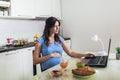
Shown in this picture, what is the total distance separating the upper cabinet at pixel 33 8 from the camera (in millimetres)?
3295

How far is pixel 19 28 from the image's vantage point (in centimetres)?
394

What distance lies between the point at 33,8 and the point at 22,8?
14.7 inches

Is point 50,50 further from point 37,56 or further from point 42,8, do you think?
point 42,8

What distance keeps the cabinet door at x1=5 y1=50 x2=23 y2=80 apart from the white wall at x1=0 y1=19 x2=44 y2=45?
0.54m

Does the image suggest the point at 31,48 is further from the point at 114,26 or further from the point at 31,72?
the point at 114,26

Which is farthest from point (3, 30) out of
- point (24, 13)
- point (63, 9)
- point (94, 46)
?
point (94, 46)

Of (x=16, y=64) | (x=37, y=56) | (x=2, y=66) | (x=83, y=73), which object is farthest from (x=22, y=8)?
(x=83, y=73)

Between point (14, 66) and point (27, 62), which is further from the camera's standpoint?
point (27, 62)

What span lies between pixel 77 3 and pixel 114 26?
3.40 ft

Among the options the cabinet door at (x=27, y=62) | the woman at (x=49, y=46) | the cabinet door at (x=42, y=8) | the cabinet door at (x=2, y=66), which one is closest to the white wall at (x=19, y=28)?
the cabinet door at (x=42, y=8)

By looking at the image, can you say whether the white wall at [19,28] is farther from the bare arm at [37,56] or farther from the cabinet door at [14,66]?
the bare arm at [37,56]

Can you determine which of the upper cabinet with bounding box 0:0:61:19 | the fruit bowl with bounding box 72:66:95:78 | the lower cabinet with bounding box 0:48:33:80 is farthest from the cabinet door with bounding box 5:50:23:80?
the fruit bowl with bounding box 72:66:95:78

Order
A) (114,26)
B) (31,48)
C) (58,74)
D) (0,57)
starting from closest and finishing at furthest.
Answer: (58,74) < (0,57) < (31,48) < (114,26)

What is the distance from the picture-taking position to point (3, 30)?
3.53 m
